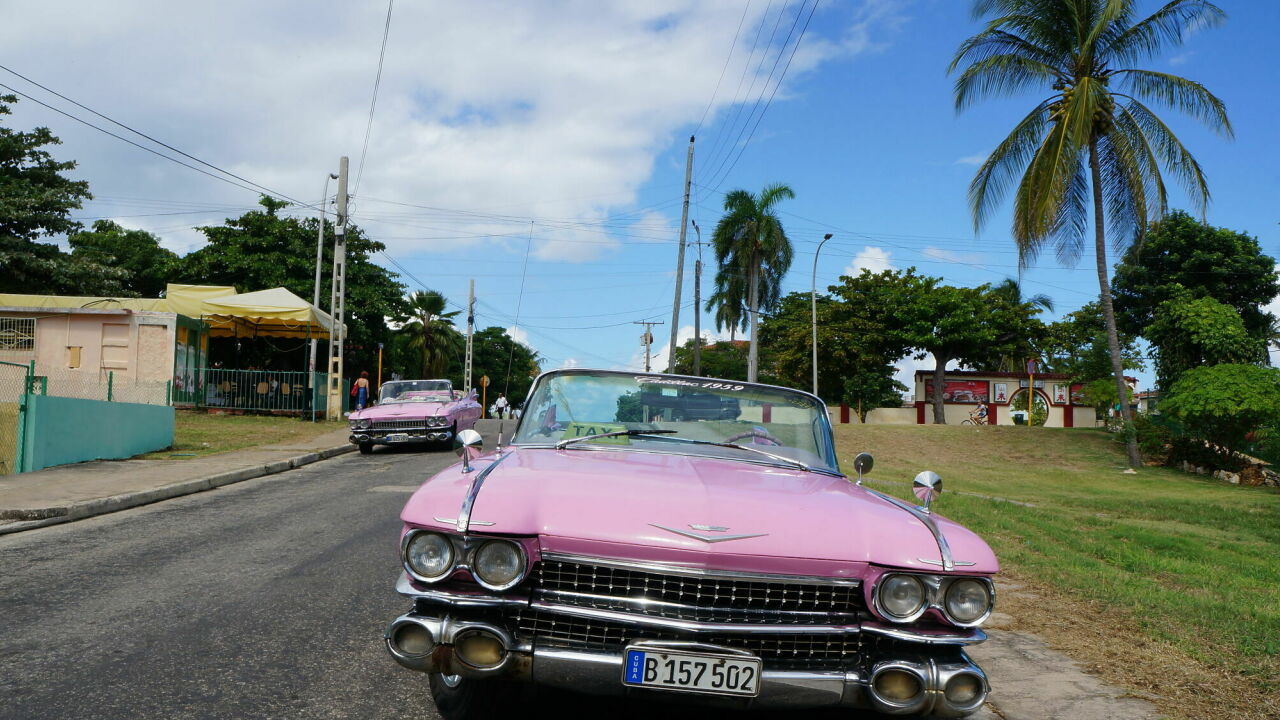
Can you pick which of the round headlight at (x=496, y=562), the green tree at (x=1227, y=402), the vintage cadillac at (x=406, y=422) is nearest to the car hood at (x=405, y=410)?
the vintage cadillac at (x=406, y=422)

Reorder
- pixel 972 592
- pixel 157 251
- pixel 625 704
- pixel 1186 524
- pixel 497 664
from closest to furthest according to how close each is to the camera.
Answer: pixel 497 664
pixel 972 592
pixel 625 704
pixel 1186 524
pixel 157 251

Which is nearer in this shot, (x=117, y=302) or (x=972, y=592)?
(x=972, y=592)

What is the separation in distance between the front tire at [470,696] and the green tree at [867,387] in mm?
43514

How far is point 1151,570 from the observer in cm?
705

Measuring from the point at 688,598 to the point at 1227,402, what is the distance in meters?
20.1

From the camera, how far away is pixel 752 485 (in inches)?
128

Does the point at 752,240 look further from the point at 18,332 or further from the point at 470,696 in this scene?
the point at 470,696

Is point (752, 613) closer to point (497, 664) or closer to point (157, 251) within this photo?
point (497, 664)

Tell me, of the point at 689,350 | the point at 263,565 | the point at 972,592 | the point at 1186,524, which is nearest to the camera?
the point at 972,592

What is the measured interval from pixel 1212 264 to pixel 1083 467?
13737 mm

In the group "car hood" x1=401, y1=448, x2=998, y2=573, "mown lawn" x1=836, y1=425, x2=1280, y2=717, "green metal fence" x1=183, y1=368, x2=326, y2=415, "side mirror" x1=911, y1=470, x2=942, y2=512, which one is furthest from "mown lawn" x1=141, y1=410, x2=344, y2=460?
"side mirror" x1=911, y1=470, x2=942, y2=512

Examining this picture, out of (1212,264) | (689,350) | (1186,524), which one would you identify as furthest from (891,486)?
(689,350)

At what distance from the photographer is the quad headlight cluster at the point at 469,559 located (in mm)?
2684

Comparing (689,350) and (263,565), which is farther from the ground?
(689,350)
